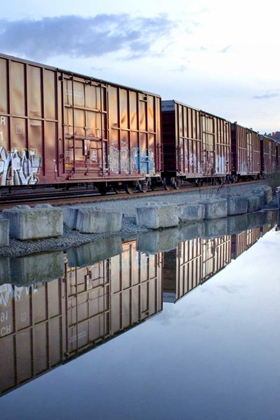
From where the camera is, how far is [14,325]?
193 inches

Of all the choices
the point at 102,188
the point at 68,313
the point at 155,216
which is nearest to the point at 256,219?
the point at 155,216

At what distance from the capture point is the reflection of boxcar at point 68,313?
4094mm

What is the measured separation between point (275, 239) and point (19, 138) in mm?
7252

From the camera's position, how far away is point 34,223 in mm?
9391

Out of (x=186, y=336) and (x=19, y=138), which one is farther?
(x=19, y=138)

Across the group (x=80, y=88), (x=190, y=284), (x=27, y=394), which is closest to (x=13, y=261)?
(x=190, y=284)

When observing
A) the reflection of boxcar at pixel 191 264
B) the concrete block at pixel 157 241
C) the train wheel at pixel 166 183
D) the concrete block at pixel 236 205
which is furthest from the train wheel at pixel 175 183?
the reflection of boxcar at pixel 191 264

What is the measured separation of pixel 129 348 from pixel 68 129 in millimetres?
11775

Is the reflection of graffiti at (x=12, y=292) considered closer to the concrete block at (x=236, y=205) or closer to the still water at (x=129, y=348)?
the still water at (x=129, y=348)

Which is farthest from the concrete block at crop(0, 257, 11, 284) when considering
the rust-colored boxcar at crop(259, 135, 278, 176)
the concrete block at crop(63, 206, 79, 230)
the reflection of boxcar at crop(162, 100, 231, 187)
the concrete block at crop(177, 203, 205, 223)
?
the rust-colored boxcar at crop(259, 135, 278, 176)

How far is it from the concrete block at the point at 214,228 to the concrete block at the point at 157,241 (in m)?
0.74

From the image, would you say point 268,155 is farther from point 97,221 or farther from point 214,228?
point 97,221

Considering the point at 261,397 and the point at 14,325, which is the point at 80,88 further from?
the point at 261,397

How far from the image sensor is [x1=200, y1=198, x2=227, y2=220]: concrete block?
14.7m
